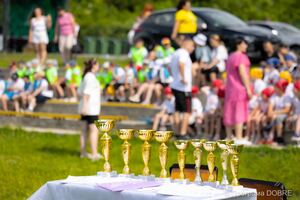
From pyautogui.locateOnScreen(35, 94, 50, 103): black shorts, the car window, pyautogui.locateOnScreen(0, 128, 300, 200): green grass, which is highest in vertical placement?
the car window

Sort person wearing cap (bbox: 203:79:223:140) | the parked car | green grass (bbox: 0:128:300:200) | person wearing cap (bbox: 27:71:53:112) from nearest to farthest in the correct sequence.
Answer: green grass (bbox: 0:128:300:200), person wearing cap (bbox: 203:79:223:140), person wearing cap (bbox: 27:71:53:112), the parked car

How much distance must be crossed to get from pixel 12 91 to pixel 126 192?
16.2 metres

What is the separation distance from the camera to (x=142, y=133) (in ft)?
34.2

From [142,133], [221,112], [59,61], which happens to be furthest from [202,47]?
[142,133]

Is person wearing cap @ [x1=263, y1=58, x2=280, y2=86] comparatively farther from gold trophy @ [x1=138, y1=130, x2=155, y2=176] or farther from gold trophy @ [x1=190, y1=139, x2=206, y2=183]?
gold trophy @ [x1=190, y1=139, x2=206, y2=183]

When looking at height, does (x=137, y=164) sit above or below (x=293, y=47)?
below

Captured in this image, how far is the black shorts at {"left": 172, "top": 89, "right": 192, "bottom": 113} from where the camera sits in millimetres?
20156

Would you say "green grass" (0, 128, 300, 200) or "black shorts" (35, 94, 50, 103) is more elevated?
"black shorts" (35, 94, 50, 103)

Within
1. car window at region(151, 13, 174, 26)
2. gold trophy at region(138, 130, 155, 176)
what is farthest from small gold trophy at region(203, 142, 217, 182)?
car window at region(151, 13, 174, 26)

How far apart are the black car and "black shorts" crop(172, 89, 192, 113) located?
27.2 feet

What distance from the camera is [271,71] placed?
23281mm

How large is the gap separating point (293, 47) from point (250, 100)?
10979mm

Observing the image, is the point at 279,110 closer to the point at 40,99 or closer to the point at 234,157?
the point at 40,99

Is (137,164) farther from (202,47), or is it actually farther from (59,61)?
(59,61)
